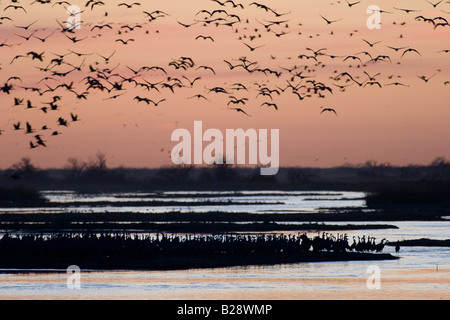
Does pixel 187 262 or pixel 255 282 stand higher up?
pixel 187 262

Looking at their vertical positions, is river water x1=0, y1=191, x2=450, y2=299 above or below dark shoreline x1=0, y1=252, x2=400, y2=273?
below

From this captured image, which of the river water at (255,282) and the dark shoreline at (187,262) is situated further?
the dark shoreline at (187,262)

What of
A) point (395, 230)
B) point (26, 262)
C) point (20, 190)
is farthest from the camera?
point (20, 190)

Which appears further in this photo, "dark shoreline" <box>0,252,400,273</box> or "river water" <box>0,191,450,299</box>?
"dark shoreline" <box>0,252,400,273</box>

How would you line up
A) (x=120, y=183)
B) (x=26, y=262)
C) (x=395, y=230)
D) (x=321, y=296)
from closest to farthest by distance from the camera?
A: (x=321, y=296)
(x=26, y=262)
(x=395, y=230)
(x=120, y=183)

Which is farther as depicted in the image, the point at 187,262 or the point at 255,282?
the point at 187,262

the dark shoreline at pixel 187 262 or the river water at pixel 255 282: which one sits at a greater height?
the dark shoreline at pixel 187 262

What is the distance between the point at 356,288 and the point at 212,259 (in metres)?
9.36

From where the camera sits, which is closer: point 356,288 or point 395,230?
point 356,288
